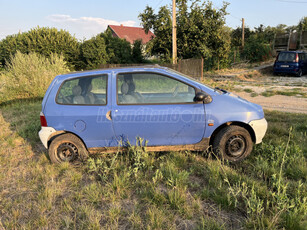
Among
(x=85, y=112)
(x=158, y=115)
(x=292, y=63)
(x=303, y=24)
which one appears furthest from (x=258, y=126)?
(x=303, y=24)

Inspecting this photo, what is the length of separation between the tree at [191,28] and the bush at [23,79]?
9.85 metres

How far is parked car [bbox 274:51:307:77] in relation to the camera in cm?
1521

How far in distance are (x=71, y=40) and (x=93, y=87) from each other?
883 inches

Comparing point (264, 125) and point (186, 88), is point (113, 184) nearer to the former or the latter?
point (186, 88)

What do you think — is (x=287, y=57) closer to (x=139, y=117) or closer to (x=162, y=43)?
(x=162, y=43)

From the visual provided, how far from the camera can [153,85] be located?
12.9 ft

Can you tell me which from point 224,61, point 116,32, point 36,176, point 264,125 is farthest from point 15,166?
point 116,32

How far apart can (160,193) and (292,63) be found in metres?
16.5

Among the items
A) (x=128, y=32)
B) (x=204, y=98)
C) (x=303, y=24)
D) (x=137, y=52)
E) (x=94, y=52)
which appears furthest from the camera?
(x=128, y=32)

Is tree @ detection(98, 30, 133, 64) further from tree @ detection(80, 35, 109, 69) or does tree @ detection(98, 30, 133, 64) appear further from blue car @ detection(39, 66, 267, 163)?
blue car @ detection(39, 66, 267, 163)

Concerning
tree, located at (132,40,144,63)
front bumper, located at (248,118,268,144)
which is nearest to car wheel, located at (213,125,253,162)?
front bumper, located at (248,118,268,144)

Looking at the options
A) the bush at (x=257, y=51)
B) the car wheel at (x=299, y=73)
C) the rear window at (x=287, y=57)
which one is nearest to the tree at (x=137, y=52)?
the bush at (x=257, y=51)

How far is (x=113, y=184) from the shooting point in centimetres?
291

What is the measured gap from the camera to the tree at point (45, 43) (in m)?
22.1
